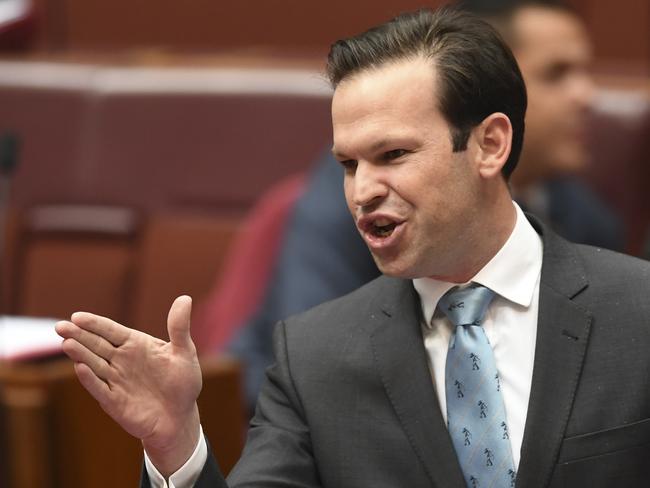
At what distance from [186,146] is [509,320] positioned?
1.47 meters

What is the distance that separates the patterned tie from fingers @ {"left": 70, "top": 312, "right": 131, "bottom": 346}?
220 mm

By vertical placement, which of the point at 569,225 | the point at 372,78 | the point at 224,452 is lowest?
the point at 224,452

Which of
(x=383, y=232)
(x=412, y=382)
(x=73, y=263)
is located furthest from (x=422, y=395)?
(x=73, y=263)

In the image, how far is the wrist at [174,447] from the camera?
0.87 m

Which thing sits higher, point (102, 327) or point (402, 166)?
point (402, 166)

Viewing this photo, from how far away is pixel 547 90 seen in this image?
5.98 ft

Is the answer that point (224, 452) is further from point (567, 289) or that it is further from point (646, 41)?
point (646, 41)

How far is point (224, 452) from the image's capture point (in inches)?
53.6

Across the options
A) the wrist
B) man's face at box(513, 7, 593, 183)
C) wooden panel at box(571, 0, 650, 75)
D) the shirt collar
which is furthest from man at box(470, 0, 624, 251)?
the wrist

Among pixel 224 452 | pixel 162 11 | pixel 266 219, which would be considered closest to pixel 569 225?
pixel 266 219

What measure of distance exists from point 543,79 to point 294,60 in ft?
2.21

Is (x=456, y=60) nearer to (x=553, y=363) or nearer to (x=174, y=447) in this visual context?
(x=553, y=363)

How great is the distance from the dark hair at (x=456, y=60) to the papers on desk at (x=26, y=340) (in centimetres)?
68

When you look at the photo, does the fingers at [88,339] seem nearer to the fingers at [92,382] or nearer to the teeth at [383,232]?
the fingers at [92,382]
